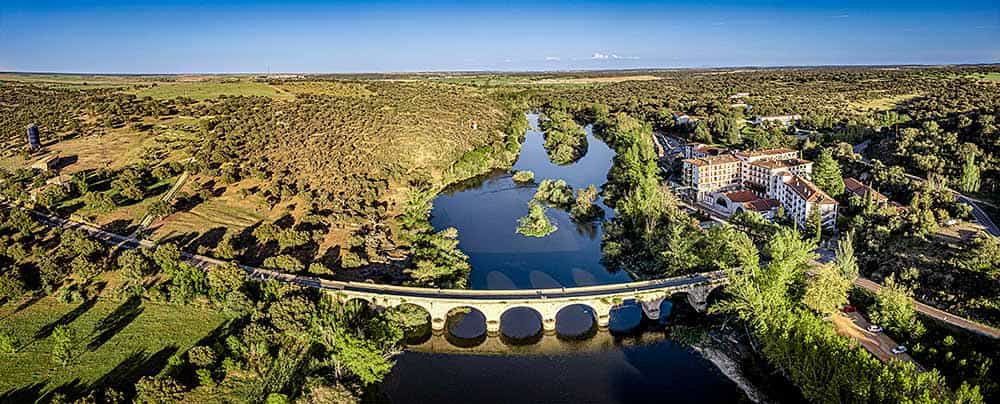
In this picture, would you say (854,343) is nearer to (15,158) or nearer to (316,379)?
(316,379)

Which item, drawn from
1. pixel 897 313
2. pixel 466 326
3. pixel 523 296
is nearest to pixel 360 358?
pixel 466 326

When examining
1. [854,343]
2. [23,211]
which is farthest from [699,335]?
[23,211]

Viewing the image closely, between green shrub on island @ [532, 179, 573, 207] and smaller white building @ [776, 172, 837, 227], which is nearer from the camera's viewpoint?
smaller white building @ [776, 172, 837, 227]

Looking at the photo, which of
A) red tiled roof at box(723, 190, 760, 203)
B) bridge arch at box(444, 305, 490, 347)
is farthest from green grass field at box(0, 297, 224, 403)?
red tiled roof at box(723, 190, 760, 203)

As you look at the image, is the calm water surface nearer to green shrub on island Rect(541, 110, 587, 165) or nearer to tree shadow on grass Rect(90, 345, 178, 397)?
green shrub on island Rect(541, 110, 587, 165)

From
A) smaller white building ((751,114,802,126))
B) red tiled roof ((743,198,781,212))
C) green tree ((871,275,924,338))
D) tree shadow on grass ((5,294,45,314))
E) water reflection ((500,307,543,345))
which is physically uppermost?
smaller white building ((751,114,802,126))

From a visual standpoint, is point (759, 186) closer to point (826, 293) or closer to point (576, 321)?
point (826, 293)
